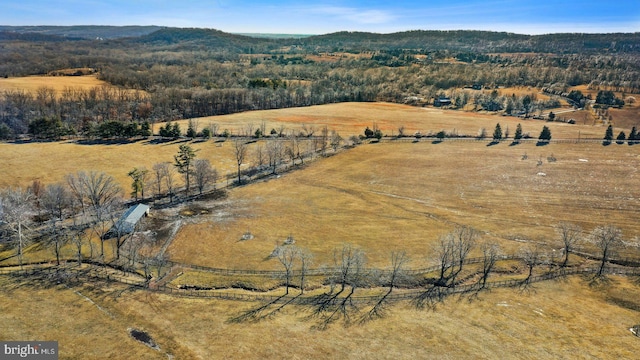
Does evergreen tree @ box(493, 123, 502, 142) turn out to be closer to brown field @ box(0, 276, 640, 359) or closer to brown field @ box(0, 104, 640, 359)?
brown field @ box(0, 104, 640, 359)

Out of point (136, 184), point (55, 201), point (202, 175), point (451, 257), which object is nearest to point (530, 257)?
point (451, 257)

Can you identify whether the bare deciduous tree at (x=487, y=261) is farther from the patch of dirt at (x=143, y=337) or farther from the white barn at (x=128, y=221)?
the white barn at (x=128, y=221)

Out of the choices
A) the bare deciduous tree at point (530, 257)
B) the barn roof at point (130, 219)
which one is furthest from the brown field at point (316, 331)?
the barn roof at point (130, 219)

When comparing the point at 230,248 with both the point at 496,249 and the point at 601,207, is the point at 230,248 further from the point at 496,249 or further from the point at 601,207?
the point at 601,207

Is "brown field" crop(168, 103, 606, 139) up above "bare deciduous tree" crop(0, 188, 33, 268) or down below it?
above

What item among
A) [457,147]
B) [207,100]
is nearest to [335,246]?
[457,147]

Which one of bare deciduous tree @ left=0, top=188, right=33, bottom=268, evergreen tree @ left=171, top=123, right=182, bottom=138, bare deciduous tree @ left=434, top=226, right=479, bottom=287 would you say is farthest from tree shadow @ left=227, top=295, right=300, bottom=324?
evergreen tree @ left=171, top=123, right=182, bottom=138

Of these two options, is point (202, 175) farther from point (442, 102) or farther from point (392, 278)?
point (442, 102)
